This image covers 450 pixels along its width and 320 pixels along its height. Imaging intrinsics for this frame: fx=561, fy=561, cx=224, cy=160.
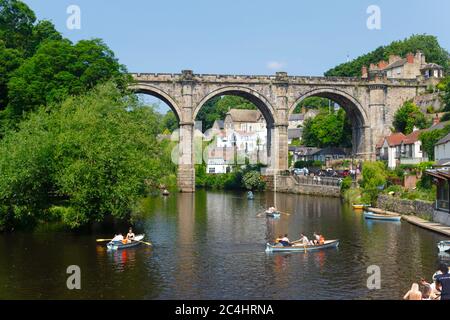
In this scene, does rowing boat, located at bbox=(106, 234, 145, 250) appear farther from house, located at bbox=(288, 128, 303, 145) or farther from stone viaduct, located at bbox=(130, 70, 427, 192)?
house, located at bbox=(288, 128, 303, 145)

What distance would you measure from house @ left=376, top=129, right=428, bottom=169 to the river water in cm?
2225

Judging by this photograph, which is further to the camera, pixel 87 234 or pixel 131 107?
pixel 131 107

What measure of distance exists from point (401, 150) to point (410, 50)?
59.3m

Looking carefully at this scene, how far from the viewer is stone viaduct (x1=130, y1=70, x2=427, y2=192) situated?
235 ft

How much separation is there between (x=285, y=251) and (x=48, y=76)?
26017mm

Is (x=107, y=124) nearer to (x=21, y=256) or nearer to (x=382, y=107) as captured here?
(x=21, y=256)

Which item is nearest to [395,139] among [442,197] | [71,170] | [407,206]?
[407,206]

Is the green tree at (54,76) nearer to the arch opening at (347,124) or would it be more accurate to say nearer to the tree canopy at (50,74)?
the tree canopy at (50,74)

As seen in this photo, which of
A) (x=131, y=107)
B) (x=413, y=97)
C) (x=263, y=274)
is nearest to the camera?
(x=263, y=274)

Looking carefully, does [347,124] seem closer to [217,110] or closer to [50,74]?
[50,74]

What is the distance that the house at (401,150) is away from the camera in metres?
61.5

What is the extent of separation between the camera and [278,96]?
7431 centimetres

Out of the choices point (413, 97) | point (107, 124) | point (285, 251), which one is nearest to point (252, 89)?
point (413, 97)

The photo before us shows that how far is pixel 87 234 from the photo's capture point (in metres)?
35.2
